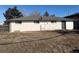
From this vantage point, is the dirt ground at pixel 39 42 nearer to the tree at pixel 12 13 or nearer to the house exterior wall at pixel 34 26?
the house exterior wall at pixel 34 26

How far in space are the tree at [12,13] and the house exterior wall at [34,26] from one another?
130mm

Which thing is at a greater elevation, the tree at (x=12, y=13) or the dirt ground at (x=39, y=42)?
the tree at (x=12, y=13)

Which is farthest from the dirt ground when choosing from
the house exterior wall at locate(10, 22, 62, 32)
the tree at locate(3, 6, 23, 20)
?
the tree at locate(3, 6, 23, 20)

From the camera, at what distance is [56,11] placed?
2189mm

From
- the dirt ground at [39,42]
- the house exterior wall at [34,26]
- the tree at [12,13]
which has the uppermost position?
the tree at [12,13]

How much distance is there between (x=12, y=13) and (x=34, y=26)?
1.47 ft

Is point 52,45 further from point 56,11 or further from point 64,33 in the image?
point 56,11

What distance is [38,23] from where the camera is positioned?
6.89ft

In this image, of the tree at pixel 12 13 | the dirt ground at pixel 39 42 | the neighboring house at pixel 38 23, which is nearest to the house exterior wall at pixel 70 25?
the neighboring house at pixel 38 23

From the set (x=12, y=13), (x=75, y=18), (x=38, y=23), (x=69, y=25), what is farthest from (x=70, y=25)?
(x=12, y=13)

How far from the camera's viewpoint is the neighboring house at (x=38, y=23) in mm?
2074

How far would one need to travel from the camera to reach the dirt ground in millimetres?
2113

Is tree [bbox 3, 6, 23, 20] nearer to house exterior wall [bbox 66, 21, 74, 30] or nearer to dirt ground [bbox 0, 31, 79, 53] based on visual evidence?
dirt ground [bbox 0, 31, 79, 53]

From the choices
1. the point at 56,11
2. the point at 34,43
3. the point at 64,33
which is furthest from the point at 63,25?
the point at 34,43
